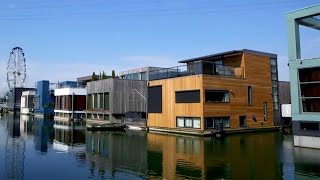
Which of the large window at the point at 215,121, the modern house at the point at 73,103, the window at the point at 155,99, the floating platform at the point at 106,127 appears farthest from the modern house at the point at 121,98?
the modern house at the point at 73,103

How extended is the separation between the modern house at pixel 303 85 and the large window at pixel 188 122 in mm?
12968

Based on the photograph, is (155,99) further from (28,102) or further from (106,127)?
(28,102)

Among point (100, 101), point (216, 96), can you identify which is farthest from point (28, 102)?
point (216, 96)

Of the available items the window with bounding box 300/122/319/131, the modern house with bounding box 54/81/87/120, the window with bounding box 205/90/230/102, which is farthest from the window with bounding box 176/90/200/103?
the modern house with bounding box 54/81/87/120

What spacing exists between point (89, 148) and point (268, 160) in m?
16.5

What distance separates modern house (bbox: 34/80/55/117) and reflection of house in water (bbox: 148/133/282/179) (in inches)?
2928

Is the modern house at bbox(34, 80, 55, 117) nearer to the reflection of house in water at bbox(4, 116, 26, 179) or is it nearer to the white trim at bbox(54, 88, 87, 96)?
the white trim at bbox(54, 88, 87, 96)

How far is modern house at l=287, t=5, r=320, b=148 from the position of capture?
2755cm

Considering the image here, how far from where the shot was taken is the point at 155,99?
157 ft

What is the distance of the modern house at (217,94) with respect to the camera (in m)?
40.2

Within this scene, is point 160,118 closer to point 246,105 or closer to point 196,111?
point 196,111

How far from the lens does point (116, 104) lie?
57.9m

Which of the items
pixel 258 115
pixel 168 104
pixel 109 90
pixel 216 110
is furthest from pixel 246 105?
pixel 109 90

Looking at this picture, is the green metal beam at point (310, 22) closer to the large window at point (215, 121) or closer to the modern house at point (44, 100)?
the large window at point (215, 121)
